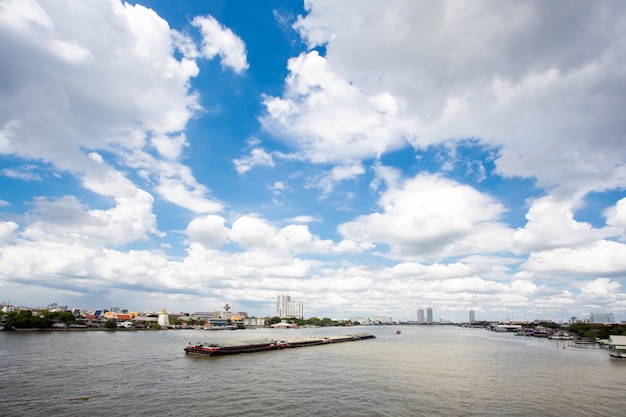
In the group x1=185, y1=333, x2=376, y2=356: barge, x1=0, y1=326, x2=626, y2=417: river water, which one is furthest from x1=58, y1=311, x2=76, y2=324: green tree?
x1=185, y1=333, x2=376, y2=356: barge

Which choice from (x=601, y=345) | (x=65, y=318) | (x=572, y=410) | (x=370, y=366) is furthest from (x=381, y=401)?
(x=65, y=318)

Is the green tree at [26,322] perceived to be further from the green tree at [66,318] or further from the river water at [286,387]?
the river water at [286,387]

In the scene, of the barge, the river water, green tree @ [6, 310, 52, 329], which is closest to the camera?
the river water

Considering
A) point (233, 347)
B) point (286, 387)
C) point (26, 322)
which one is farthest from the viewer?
point (26, 322)

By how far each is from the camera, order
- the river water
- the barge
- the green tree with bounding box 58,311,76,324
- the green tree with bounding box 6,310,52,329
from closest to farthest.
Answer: the river water, the barge, the green tree with bounding box 6,310,52,329, the green tree with bounding box 58,311,76,324

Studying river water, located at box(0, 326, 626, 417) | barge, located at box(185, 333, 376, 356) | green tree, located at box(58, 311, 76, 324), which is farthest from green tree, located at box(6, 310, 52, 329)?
barge, located at box(185, 333, 376, 356)

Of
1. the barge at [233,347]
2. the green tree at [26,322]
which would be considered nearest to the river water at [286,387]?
the barge at [233,347]

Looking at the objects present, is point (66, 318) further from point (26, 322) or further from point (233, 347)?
point (233, 347)

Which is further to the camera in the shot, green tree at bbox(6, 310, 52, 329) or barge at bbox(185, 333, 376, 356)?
green tree at bbox(6, 310, 52, 329)

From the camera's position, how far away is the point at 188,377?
40562 millimetres

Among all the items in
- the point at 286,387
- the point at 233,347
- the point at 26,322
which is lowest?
the point at 233,347

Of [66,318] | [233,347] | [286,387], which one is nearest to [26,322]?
[66,318]

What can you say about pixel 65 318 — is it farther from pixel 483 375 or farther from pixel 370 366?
pixel 483 375

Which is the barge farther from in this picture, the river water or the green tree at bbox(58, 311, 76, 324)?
the green tree at bbox(58, 311, 76, 324)
